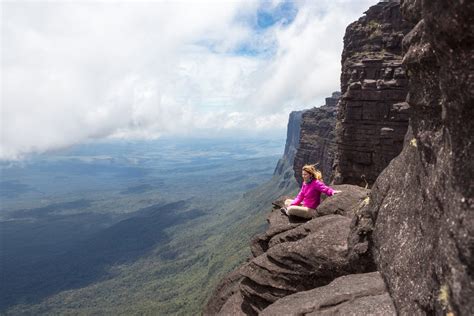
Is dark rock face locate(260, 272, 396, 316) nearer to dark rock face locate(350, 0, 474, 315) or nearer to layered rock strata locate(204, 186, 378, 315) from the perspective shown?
dark rock face locate(350, 0, 474, 315)

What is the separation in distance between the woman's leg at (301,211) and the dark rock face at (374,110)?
110ft

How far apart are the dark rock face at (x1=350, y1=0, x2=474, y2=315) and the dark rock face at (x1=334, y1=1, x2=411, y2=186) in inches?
1782

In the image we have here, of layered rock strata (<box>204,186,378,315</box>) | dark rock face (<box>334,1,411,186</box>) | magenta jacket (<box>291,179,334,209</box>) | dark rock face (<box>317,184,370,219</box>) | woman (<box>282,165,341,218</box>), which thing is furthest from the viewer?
dark rock face (<box>334,1,411,186</box>)

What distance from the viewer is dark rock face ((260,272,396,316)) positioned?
12484 mm

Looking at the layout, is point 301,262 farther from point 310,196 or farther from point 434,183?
point 434,183

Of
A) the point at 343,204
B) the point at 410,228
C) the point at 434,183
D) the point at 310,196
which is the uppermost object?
the point at 434,183

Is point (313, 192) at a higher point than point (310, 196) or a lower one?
higher

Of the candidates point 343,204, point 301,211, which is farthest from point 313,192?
point 343,204

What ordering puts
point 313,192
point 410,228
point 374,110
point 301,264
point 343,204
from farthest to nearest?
point 374,110 → point 313,192 → point 343,204 → point 301,264 → point 410,228

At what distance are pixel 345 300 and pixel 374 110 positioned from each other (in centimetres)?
5048

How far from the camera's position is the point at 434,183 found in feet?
30.6

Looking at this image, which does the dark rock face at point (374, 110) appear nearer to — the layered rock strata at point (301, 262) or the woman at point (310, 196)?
the woman at point (310, 196)

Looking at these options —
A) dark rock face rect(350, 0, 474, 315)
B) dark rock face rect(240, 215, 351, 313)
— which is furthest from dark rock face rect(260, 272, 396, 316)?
dark rock face rect(240, 215, 351, 313)

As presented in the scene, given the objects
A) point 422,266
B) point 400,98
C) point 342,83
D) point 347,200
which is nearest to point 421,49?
point 422,266
